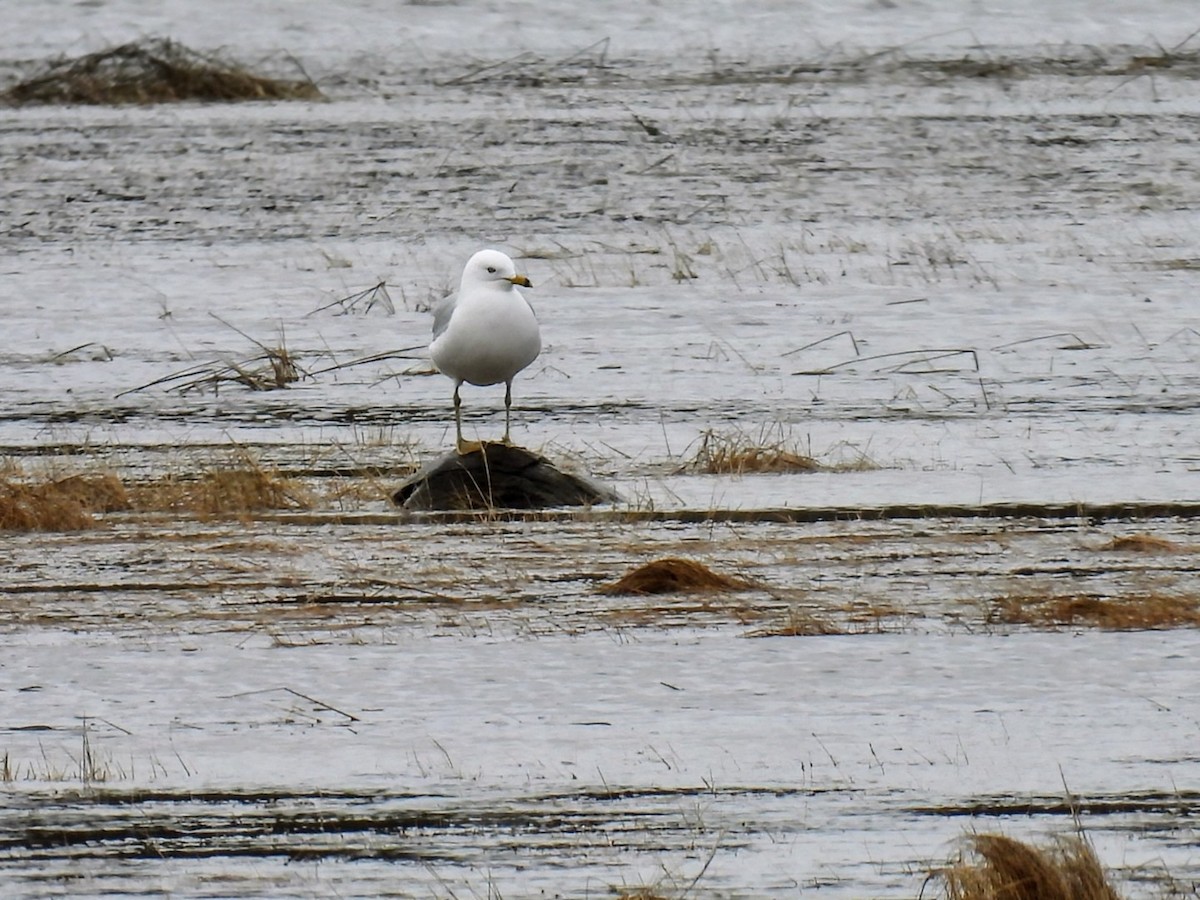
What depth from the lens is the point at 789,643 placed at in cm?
702

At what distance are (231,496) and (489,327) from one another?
3.88 feet

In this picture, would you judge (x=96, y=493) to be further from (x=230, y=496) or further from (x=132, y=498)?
(x=230, y=496)

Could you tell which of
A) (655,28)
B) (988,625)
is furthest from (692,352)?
(655,28)

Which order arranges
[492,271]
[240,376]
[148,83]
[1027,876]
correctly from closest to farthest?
[1027,876] → [492,271] → [240,376] → [148,83]

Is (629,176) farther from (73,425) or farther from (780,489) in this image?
(780,489)

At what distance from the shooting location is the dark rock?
9156mm

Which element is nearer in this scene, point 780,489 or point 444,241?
point 780,489

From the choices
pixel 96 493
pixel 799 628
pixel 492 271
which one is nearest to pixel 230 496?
pixel 96 493

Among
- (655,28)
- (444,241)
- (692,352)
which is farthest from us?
(655,28)

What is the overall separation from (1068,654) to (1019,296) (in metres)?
8.35

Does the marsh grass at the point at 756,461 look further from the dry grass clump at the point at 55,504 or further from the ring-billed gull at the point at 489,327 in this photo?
the dry grass clump at the point at 55,504

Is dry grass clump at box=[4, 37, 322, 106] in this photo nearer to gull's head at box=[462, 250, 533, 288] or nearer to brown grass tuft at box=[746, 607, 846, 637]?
gull's head at box=[462, 250, 533, 288]

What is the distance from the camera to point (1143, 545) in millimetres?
8211

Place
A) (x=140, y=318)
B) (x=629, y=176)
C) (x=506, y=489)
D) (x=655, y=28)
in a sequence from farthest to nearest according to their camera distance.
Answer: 1. (x=655, y=28)
2. (x=629, y=176)
3. (x=140, y=318)
4. (x=506, y=489)
